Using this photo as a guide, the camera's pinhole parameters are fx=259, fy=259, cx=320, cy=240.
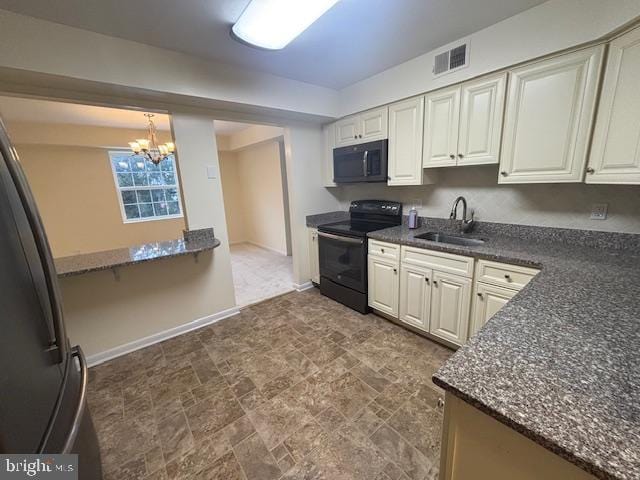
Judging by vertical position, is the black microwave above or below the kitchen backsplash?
above

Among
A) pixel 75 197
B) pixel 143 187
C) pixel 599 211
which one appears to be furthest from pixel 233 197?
pixel 599 211

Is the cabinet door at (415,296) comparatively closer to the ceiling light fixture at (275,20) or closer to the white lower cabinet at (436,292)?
the white lower cabinet at (436,292)

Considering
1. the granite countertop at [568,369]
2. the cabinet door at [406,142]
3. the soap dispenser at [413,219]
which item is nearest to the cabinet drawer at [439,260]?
the soap dispenser at [413,219]

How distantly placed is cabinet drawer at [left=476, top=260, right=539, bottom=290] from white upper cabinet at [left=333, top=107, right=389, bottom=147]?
5.22 ft

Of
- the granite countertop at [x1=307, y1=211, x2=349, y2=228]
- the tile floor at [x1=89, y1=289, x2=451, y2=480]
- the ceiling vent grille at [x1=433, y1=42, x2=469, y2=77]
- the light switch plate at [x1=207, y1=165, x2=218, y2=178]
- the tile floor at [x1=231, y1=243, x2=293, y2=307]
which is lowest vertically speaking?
the tile floor at [x1=89, y1=289, x2=451, y2=480]

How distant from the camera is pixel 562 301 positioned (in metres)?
1.08

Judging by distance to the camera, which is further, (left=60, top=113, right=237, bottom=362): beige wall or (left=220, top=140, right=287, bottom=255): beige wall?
(left=220, top=140, right=287, bottom=255): beige wall

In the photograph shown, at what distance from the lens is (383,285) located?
2617 mm

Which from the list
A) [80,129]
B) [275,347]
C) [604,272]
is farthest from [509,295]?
[80,129]

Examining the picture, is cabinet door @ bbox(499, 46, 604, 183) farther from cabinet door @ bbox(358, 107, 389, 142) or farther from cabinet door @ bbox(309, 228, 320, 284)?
cabinet door @ bbox(309, 228, 320, 284)

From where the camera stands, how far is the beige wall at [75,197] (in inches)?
170

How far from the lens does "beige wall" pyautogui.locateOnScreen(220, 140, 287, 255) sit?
17.6 ft

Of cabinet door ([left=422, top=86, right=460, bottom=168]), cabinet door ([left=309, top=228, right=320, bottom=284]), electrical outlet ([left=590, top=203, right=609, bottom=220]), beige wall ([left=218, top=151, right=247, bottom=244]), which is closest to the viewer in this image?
electrical outlet ([left=590, top=203, right=609, bottom=220])

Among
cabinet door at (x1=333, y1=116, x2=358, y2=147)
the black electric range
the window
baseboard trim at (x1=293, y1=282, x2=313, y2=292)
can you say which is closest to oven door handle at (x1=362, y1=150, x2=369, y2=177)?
cabinet door at (x1=333, y1=116, x2=358, y2=147)
